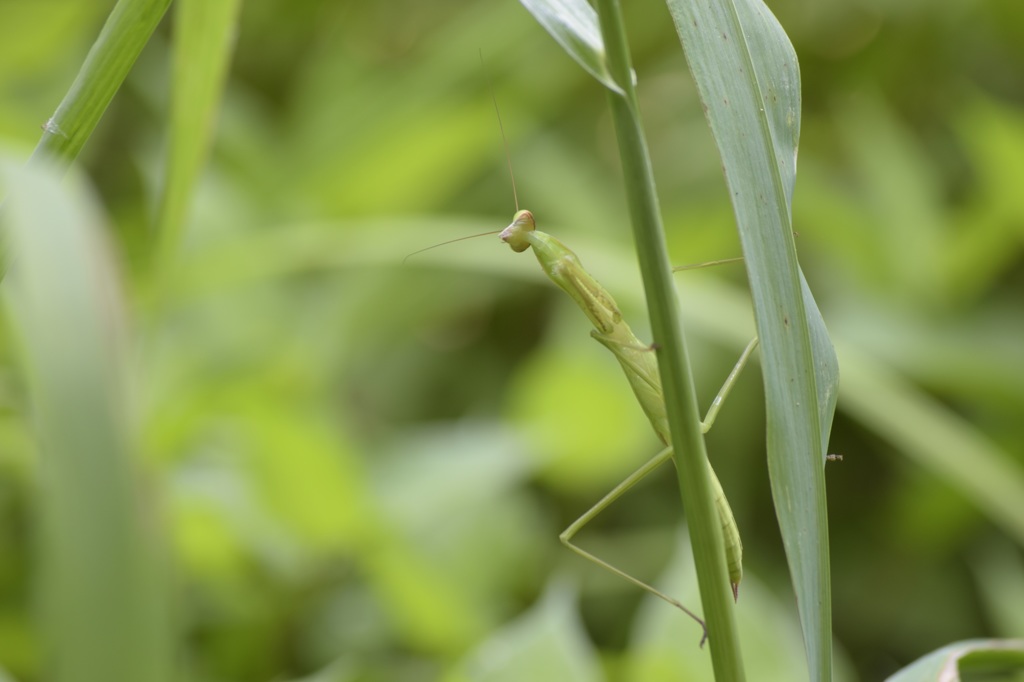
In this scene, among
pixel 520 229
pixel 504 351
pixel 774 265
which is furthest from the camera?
pixel 504 351

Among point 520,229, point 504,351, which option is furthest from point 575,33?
point 504,351

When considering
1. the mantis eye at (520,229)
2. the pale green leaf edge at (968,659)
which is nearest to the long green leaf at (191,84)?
the mantis eye at (520,229)

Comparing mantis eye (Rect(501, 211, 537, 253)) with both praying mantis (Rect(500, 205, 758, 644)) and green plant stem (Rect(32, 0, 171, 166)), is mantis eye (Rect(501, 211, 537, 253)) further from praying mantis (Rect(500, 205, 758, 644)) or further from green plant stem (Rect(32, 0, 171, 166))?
green plant stem (Rect(32, 0, 171, 166))

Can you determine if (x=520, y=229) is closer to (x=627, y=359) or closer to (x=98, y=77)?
(x=627, y=359)

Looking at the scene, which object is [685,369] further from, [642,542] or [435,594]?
[642,542]

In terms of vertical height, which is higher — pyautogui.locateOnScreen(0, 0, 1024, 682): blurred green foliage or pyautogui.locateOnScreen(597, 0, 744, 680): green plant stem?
pyautogui.locateOnScreen(597, 0, 744, 680): green plant stem

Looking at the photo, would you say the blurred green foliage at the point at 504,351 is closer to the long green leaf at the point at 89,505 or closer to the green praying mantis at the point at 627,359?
the green praying mantis at the point at 627,359

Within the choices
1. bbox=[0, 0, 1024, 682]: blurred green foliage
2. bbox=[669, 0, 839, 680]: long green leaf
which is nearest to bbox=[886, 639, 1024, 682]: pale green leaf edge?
bbox=[669, 0, 839, 680]: long green leaf
